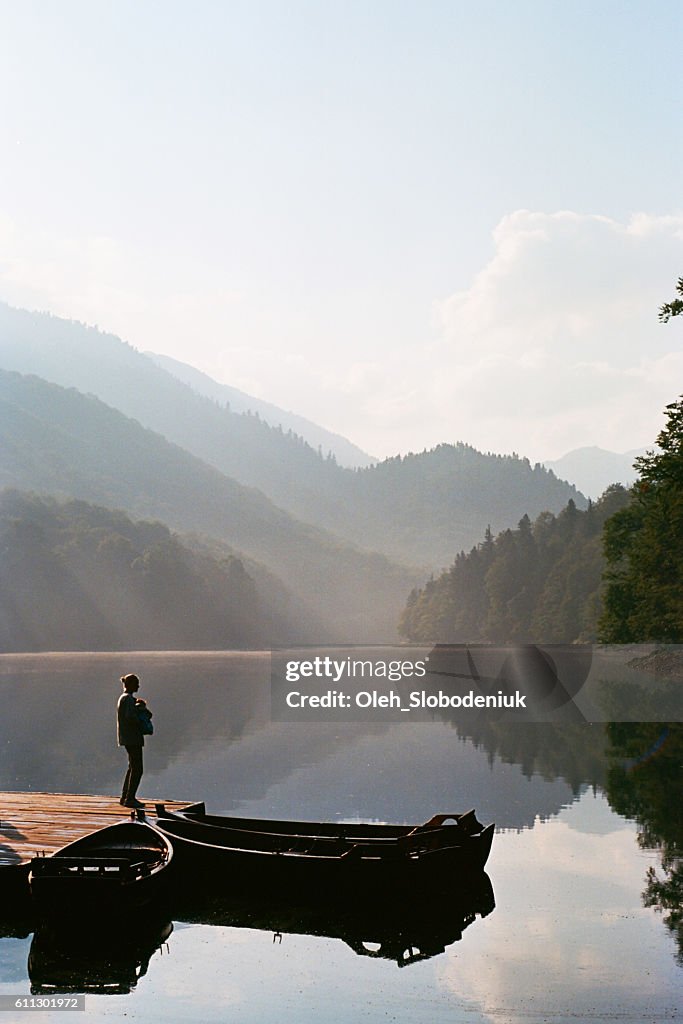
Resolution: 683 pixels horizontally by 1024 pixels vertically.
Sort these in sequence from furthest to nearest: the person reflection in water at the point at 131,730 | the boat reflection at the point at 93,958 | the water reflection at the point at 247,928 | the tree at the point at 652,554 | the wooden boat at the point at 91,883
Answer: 1. the tree at the point at 652,554
2. the person reflection in water at the point at 131,730
3. the wooden boat at the point at 91,883
4. the water reflection at the point at 247,928
5. the boat reflection at the point at 93,958

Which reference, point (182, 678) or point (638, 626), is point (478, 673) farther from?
point (638, 626)

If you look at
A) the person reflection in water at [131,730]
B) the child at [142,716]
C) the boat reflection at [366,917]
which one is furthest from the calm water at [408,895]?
the child at [142,716]

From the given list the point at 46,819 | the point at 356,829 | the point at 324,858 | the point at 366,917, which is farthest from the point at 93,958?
the point at 46,819

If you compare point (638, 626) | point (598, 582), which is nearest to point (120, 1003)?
point (638, 626)

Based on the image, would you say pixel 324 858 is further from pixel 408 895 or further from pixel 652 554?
pixel 652 554

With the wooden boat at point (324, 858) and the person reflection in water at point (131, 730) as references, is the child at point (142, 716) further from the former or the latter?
the wooden boat at point (324, 858)

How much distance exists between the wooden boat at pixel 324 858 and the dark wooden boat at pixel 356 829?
37 millimetres

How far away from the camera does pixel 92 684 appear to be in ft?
352

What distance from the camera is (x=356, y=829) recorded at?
23.6m

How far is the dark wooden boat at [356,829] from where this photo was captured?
22312 mm

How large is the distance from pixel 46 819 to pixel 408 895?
906 centimetres

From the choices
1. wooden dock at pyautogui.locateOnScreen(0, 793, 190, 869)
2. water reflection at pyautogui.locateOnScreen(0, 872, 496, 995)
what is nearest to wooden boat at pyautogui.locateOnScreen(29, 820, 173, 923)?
water reflection at pyautogui.locateOnScreen(0, 872, 496, 995)

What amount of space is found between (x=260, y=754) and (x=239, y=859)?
30.1 metres

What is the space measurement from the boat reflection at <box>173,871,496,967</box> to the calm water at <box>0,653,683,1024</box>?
7 cm
